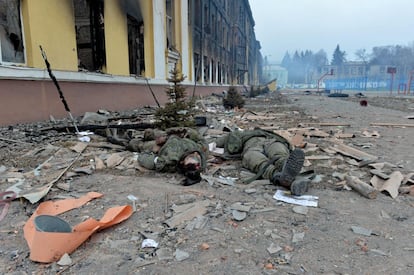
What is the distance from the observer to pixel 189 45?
17.1 metres

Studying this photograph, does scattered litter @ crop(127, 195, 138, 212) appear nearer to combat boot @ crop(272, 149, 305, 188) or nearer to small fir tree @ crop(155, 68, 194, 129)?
combat boot @ crop(272, 149, 305, 188)

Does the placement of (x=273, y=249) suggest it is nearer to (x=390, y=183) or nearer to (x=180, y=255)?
(x=180, y=255)

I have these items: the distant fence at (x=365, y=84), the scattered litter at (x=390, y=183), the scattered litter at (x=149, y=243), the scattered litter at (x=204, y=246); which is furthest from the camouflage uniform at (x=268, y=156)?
the distant fence at (x=365, y=84)

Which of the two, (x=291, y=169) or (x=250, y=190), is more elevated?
(x=291, y=169)

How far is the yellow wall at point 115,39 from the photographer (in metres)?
8.44

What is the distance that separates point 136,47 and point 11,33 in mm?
5533

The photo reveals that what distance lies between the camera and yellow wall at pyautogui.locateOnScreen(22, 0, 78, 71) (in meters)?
5.78

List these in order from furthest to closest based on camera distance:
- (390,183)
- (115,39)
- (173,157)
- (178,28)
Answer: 1. (178,28)
2. (115,39)
3. (173,157)
4. (390,183)

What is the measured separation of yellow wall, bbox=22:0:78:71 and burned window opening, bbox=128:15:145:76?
3.58 meters

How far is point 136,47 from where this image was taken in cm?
1085

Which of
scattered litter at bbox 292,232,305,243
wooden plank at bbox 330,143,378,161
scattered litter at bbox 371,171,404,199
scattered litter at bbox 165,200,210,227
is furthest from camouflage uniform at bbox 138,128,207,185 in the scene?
wooden plank at bbox 330,143,378,161

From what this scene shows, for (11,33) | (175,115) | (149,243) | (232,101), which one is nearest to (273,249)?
(149,243)

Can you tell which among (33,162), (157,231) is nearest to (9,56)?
(33,162)

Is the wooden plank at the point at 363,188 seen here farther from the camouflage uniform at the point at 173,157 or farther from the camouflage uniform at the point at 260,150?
the camouflage uniform at the point at 173,157
